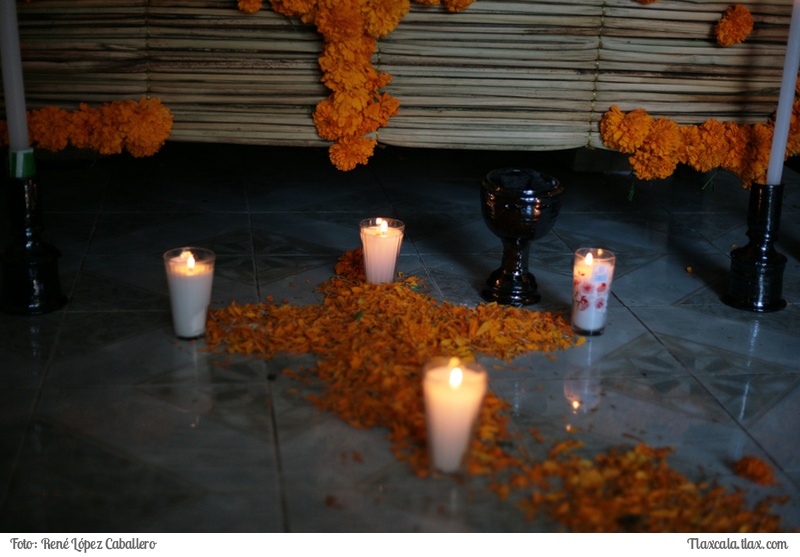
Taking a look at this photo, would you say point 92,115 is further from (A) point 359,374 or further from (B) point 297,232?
(A) point 359,374

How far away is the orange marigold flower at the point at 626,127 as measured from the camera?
2.65m

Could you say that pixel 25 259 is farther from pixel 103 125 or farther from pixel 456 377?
pixel 456 377

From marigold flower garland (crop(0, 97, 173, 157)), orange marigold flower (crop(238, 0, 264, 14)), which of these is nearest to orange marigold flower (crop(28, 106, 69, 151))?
marigold flower garland (crop(0, 97, 173, 157))

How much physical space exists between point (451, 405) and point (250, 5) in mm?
1446

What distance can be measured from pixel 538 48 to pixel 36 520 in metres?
1.87

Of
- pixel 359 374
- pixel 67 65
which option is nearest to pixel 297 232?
pixel 67 65

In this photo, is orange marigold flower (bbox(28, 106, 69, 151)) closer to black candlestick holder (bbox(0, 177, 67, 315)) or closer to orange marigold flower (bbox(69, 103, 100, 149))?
orange marigold flower (bbox(69, 103, 100, 149))

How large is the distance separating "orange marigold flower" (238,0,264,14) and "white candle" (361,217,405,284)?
68 centimetres

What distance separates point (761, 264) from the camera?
247 cm

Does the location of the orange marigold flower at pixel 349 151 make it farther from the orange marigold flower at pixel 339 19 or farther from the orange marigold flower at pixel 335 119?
the orange marigold flower at pixel 339 19

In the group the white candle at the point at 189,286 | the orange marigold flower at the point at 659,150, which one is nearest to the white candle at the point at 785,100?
the orange marigold flower at the point at 659,150

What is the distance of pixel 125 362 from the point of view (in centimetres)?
204

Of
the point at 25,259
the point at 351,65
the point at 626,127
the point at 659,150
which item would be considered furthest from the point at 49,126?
the point at 659,150

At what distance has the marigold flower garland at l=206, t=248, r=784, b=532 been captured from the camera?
61.3 inches
